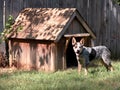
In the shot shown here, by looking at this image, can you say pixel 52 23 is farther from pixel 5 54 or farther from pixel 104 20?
pixel 104 20

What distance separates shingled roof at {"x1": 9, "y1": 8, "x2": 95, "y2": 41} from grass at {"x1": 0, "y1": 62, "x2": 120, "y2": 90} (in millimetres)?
1157

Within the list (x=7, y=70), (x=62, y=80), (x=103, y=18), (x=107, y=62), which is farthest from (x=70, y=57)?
(x=62, y=80)

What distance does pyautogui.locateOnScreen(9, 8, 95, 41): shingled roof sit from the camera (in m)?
11.6

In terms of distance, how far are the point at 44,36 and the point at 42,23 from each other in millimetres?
734

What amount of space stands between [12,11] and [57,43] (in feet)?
7.73

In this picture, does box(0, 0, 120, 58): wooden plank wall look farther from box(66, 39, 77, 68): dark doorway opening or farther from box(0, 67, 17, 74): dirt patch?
box(0, 67, 17, 74): dirt patch

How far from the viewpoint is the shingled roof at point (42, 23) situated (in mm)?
11617

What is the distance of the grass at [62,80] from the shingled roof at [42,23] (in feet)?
3.80

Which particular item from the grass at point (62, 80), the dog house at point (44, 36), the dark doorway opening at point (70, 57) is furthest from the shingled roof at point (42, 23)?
the dark doorway opening at point (70, 57)

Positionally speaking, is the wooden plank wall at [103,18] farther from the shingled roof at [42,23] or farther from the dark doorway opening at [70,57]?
the shingled roof at [42,23]

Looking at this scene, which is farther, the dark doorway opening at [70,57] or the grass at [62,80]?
the dark doorway opening at [70,57]

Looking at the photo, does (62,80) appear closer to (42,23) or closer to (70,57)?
(42,23)

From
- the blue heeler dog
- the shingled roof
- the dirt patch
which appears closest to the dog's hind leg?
the blue heeler dog

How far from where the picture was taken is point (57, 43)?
11.5 m
